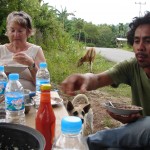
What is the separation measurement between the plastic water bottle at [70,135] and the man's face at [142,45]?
0.90m

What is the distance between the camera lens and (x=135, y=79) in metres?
1.77

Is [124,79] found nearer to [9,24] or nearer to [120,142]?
[120,142]

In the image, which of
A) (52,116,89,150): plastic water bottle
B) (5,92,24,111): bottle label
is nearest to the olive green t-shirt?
(5,92,24,111): bottle label

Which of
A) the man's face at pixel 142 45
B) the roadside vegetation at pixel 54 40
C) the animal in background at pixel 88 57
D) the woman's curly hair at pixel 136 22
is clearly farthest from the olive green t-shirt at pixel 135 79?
the animal in background at pixel 88 57

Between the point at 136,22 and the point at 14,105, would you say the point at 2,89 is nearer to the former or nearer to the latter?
the point at 14,105

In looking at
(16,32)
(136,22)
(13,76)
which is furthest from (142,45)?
(16,32)

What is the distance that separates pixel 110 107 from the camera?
1.42 meters

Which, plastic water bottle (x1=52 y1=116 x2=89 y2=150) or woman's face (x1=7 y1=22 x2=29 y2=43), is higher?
woman's face (x1=7 y1=22 x2=29 y2=43)

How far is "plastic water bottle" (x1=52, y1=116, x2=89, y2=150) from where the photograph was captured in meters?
0.81

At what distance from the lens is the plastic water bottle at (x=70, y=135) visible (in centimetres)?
81

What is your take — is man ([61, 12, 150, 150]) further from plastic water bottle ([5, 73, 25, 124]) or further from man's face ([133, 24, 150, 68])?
plastic water bottle ([5, 73, 25, 124])

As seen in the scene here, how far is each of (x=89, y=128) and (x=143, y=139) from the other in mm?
2206

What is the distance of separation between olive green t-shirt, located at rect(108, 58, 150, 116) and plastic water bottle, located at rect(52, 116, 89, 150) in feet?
3.05

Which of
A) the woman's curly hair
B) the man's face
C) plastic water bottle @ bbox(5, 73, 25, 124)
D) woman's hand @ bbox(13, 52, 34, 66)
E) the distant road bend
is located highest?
the woman's curly hair
